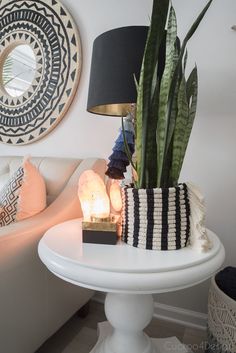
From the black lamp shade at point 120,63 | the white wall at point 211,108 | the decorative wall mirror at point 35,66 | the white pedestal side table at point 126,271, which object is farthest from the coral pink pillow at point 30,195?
the white wall at point 211,108

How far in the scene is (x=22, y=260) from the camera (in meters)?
0.92

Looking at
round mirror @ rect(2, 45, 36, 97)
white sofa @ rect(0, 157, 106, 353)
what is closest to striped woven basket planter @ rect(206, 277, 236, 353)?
white sofa @ rect(0, 157, 106, 353)

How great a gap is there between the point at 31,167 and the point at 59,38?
81 cm

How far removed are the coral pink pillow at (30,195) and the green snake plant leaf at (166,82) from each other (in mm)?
559

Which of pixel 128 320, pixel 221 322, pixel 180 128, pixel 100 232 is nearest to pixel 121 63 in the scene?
pixel 180 128

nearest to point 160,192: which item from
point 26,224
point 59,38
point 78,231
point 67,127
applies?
point 78,231

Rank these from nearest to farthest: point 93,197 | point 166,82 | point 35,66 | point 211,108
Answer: point 166,82, point 93,197, point 211,108, point 35,66

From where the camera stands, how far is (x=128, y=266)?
637 millimetres

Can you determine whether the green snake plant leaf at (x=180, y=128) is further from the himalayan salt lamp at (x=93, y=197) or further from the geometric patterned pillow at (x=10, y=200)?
the geometric patterned pillow at (x=10, y=200)

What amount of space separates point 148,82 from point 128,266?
1.64 feet

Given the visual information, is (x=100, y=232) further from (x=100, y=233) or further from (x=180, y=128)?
(x=180, y=128)

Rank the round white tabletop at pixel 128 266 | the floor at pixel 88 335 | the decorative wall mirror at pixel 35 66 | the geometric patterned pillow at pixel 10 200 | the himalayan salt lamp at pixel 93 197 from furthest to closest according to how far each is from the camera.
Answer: the decorative wall mirror at pixel 35 66 < the floor at pixel 88 335 < the geometric patterned pillow at pixel 10 200 < the himalayan salt lamp at pixel 93 197 < the round white tabletop at pixel 128 266

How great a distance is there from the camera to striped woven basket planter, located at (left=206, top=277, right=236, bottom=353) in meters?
0.89

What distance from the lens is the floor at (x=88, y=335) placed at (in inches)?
44.6
